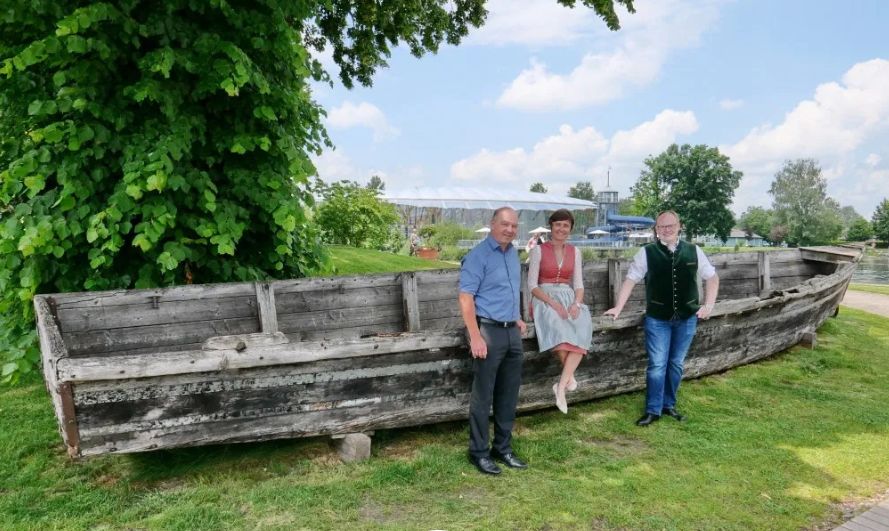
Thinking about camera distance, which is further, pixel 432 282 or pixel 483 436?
pixel 432 282

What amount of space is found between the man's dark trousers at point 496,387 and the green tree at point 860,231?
108m

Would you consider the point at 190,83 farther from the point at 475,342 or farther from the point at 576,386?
the point at 576,386

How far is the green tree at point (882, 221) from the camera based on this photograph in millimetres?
83375

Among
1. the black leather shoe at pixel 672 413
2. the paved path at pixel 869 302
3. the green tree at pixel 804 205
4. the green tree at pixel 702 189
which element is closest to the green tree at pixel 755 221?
the green tree at pixel 804 205

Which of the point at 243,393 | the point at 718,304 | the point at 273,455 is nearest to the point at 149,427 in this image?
the point at 243,393

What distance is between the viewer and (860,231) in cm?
9412

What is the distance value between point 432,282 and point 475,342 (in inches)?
92.6

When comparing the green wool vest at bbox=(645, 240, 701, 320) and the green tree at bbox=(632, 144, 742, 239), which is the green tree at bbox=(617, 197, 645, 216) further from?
the green wool vest at bbox=(645, 240, 701, 320)

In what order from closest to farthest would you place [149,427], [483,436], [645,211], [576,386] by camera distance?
[149,427]
[483,436]
[576,386]
[645,211]

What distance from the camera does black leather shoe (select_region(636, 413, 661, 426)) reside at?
5.38 metres

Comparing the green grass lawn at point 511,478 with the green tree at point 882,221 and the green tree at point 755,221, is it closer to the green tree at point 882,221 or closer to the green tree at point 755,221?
the green tree at point 882,221

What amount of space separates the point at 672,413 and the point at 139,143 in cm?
545

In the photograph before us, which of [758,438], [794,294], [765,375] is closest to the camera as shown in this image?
[758,438]

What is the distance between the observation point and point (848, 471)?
442cm
